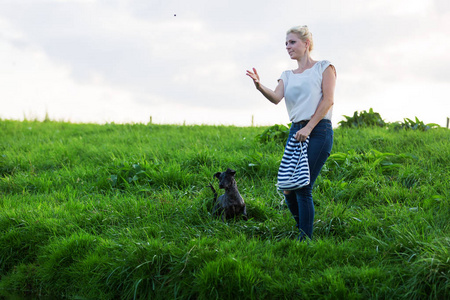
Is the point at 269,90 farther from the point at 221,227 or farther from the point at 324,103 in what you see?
the point at 221,227

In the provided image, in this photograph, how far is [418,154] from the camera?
28.2ft

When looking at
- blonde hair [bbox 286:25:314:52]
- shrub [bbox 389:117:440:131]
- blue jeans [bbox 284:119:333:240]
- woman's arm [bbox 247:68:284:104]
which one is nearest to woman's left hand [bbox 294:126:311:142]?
blue jeans [bbox 284:119:333:240]

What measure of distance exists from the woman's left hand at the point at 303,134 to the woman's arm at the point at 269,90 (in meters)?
0.70

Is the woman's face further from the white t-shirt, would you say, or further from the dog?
the dog

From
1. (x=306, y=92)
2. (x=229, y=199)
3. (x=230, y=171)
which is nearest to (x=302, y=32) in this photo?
(x=306, y=92)

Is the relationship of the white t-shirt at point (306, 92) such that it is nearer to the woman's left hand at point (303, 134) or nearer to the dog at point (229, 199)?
the woman's left hand at point (303, 134)

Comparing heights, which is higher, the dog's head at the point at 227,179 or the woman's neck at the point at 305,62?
the woman's neck at the point at 305,62

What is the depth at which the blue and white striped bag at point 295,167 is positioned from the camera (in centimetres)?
497

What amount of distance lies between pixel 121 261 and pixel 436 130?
341 inches

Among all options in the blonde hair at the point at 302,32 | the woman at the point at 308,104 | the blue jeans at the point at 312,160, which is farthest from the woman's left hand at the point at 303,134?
the blonde hair at the point at 302,32

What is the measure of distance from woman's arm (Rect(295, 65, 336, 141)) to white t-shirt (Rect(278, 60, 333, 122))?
2.3 inches

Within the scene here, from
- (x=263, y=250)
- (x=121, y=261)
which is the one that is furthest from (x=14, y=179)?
(x=263, y=250)

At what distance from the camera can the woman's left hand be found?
4949mm

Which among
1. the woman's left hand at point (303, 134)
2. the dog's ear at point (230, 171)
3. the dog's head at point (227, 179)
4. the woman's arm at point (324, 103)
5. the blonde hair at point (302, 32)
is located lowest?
the dog's head at point (227, 179)
